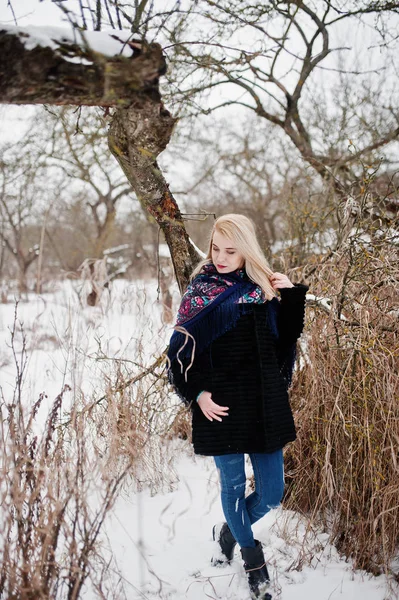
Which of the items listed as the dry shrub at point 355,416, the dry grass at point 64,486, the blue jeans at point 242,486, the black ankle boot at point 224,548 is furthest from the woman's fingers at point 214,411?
the black ankle boot at point 224,548

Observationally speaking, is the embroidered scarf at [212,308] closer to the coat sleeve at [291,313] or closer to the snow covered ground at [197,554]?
the coat sleeve at [291,313]

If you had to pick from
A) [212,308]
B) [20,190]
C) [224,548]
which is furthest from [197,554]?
[20,190]

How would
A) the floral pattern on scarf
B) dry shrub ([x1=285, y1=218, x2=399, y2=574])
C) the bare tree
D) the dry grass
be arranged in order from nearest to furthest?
the dry grass < the floral pattern on scarf < dry shrub ([x1=285, y1=218, x2=399, y2=574]) < the bare tree

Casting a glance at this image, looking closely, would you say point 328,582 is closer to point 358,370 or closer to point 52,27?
point 358,370

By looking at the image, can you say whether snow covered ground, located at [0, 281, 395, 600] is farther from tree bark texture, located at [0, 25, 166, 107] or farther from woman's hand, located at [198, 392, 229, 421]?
tree bark texture, located at [0, 25, 166, 107]

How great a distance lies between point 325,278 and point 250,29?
2702mm

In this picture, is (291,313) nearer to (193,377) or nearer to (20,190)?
(193,377)

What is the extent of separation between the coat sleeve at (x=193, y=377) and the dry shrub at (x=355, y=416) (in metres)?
0.66

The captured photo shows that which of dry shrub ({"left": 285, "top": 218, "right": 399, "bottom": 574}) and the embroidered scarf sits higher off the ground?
the embroidered scarf

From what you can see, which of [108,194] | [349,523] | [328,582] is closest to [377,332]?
[349,523]

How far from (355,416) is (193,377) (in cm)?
87

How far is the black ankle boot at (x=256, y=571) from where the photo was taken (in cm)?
190

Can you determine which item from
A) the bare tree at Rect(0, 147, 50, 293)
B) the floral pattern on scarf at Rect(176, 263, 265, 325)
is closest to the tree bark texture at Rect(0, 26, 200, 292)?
the floral pattern on scarf at Rect(176, 263, 265, 325)

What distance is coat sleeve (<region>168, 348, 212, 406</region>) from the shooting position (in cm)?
185
